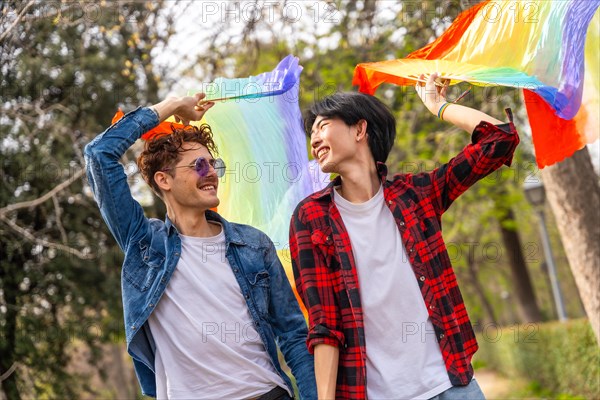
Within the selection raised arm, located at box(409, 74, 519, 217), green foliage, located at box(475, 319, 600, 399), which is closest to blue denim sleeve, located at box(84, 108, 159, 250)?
raised arm, located at box(409, 74, 519, 217)

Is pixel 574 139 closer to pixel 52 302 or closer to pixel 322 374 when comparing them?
pixel 322 374

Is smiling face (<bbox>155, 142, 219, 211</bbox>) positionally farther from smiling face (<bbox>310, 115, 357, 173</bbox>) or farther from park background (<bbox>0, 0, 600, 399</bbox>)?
park background (<bbox>0, 0, 600, 399</bbox>)

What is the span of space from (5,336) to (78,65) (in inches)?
164

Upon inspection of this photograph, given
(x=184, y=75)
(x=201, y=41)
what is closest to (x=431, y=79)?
(x=201, y=41)

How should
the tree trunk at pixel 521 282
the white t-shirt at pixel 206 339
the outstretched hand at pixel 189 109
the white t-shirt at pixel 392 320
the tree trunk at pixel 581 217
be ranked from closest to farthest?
the white t-shirt at pixel 392 320, the white t-shirt at pixel 206 339, the outstretched hand at pixel 189 109, the tree trunk at pixel 581 217, the tree trunk at pixel 521 282

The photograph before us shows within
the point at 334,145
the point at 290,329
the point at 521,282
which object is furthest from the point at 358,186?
the point at 521,282

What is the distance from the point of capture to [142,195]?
1404cm

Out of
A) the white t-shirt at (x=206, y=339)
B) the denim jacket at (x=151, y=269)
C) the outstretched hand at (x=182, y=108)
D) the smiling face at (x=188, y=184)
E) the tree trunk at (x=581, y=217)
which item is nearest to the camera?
the white t-shirt at (x=206, y=339)

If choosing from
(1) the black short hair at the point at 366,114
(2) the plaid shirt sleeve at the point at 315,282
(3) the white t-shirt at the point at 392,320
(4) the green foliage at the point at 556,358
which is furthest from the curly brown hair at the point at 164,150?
(4) the green foliage at the point at 556,358

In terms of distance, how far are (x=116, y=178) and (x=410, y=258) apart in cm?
130

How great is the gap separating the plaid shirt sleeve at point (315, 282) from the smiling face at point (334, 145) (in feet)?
0.63

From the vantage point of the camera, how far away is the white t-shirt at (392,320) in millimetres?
3135

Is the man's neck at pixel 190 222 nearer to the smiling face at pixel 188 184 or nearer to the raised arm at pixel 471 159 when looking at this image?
the smiling face at pixel 188 184

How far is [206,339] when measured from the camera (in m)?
3.43
